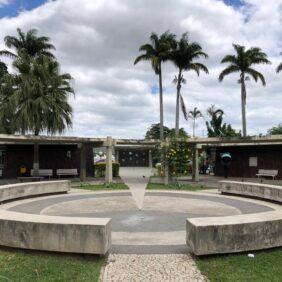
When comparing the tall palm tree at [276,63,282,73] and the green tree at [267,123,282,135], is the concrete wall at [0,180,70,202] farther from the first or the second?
the green tree at [267,123,282,135]

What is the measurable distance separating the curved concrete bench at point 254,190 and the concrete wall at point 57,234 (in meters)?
9.23

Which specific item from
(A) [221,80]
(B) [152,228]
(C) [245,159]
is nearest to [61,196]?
(B) [152,228]

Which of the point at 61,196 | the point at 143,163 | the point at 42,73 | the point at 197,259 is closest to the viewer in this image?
the point at 197,259

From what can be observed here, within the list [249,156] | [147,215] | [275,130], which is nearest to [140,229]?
[147,215]

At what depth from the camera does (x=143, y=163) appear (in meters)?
51.8

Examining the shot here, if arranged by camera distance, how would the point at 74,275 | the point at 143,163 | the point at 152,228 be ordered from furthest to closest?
the point at 143,163
the point at 152,228
the point at 74,275

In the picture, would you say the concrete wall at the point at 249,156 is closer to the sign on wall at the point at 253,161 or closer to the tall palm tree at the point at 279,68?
the sign on wall at the point at 253,161

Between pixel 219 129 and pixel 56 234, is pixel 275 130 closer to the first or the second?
pixel 219 129

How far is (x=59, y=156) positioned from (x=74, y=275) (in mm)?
24263

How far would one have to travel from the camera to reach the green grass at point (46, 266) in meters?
5.95

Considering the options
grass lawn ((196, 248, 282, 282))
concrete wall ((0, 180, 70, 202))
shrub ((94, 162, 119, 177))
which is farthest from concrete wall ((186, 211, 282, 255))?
shrub ((94, 162, 119, 177))

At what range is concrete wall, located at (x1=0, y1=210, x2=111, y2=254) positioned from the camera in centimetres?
680

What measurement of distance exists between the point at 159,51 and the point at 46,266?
29909mm

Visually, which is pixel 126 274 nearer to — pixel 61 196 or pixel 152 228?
pixel 152 228
